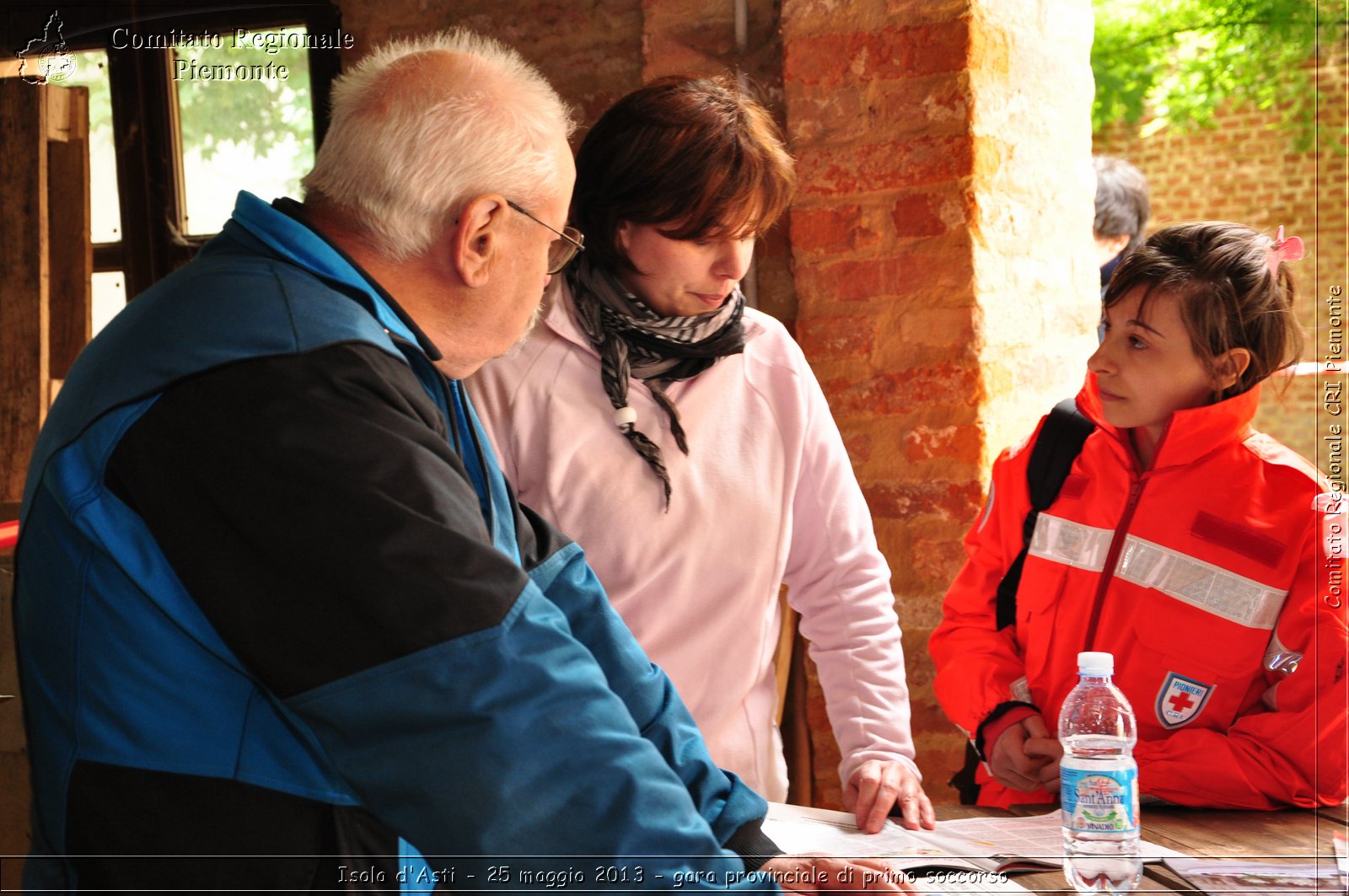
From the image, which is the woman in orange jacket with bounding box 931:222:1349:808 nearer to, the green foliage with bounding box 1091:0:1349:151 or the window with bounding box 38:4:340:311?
the window with bounding box 38:4:340:311

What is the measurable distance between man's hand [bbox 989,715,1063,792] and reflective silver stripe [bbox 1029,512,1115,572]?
239mm

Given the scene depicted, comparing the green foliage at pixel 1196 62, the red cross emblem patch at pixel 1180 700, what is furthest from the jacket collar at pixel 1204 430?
the green foliage at pixel 1196 62

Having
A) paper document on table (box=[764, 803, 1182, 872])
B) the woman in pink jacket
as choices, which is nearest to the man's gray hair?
the woman in pink jacket

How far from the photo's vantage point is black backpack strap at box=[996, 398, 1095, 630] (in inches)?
73.0

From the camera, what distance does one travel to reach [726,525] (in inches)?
66.6

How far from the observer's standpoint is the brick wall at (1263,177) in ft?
33.0

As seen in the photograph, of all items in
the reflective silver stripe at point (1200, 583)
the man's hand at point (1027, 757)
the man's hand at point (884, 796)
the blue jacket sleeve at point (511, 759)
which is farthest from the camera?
the man's hand at point (1027, 757)

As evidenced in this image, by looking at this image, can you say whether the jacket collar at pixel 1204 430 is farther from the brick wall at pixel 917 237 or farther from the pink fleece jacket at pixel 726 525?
the brick wall at pixel 917 237

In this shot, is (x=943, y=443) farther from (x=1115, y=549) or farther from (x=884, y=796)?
(x=884, y=796)

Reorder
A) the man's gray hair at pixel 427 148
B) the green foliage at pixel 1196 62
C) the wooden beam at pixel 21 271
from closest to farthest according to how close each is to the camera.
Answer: the man's gray hair at pixel 427 148
the wooden beam at pixel 21 271
the green foliage at pixel 1196 62

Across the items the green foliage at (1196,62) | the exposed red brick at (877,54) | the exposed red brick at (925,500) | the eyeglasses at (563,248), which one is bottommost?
the exposed red brick at (925,500)

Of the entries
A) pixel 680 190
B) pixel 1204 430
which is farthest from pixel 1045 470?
pixel 680 190

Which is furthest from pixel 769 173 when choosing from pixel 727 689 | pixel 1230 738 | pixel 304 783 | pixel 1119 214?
pixel 1119 214

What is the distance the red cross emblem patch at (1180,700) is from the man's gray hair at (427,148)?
110 centimetres
